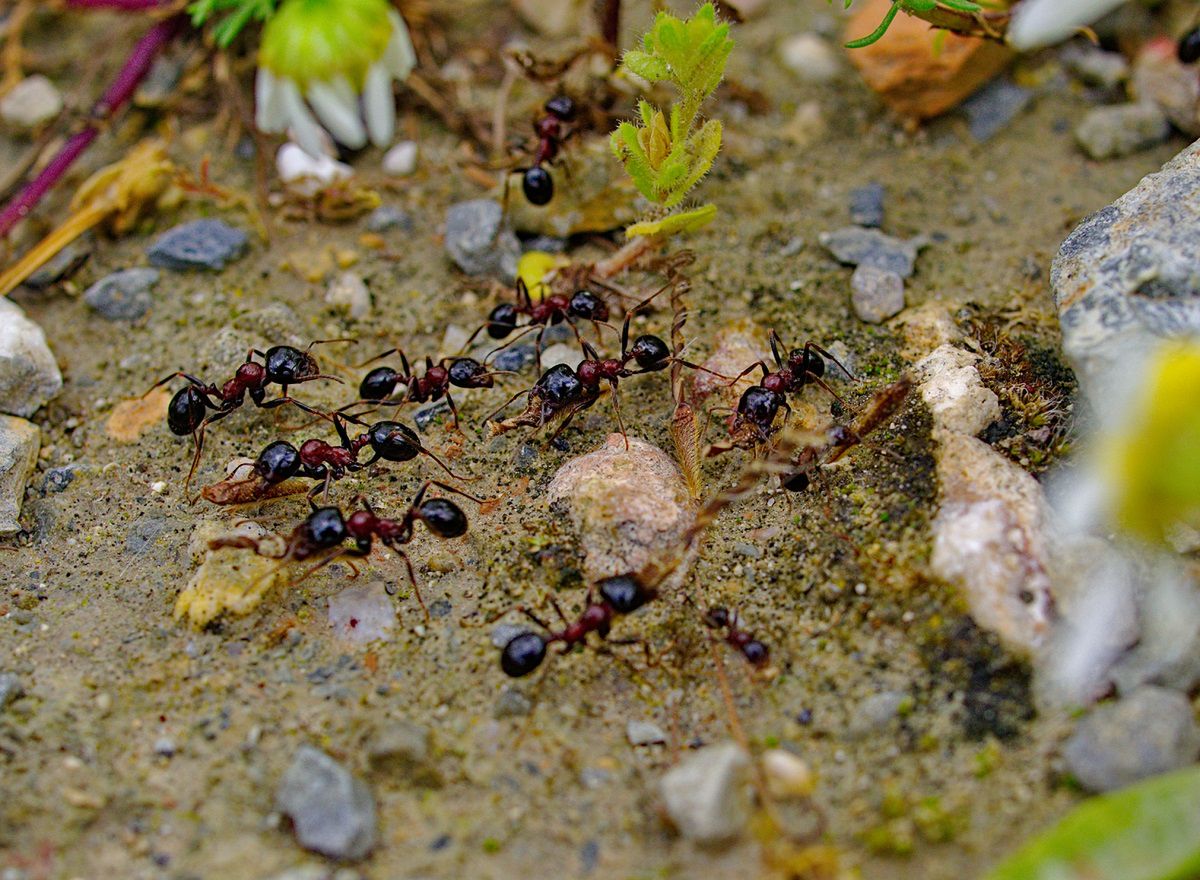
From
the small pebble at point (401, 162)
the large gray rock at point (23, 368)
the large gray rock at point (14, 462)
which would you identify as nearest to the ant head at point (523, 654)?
the large gray rock at point (14, 462)

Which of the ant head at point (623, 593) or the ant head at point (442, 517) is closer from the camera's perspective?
the ant head at point (623, 593)

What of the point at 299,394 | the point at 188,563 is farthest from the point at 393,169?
the point at 188,563

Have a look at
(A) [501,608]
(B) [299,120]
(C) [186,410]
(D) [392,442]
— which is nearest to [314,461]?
(D) [392,442]

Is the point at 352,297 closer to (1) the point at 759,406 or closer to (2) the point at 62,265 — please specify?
(2) the point at 62,265

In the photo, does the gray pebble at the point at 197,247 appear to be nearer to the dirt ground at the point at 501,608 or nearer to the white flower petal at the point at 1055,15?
the dirt ground at the point at 501,608

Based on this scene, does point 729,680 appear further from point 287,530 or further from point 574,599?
point 287,530

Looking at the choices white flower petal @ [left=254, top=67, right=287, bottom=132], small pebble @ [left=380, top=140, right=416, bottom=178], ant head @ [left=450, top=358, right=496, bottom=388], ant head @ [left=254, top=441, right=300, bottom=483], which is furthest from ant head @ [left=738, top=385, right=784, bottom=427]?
white flower petal @ [left=254, top=67, right=287, bottom=132]

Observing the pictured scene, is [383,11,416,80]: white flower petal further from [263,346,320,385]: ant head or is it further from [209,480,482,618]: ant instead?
[209,480,482,618]: ant
